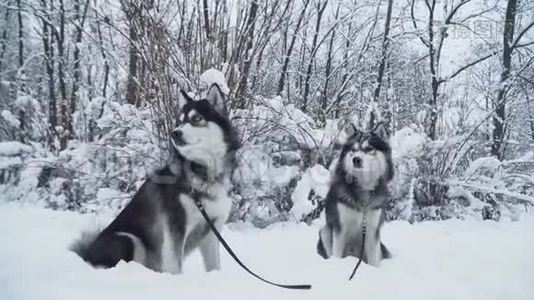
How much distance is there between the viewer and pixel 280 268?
149cm

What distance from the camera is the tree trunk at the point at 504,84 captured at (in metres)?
2.24

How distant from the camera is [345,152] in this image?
1998 millimetres

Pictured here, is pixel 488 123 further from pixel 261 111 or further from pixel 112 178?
pixel 112 178

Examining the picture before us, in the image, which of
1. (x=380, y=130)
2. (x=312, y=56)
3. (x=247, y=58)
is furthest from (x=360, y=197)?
(x=312, y=56)

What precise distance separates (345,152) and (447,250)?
722 millimetres

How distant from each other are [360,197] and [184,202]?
3.09 feet

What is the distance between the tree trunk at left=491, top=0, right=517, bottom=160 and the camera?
88.3 inches

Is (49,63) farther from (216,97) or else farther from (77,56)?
(216,97)

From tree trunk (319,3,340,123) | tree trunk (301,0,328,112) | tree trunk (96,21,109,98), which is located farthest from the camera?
tree trunk (301,0,328,112)

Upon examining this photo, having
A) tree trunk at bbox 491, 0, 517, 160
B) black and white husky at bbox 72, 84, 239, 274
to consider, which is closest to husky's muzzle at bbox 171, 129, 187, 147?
black and white husky at bbox 72, 84, 239, 274

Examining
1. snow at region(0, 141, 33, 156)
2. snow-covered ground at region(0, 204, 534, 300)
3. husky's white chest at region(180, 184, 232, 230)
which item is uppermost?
snow at region(0, 141, 33, 156)

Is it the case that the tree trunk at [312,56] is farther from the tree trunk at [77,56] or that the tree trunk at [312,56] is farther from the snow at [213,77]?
the tree trunk at [77,56]

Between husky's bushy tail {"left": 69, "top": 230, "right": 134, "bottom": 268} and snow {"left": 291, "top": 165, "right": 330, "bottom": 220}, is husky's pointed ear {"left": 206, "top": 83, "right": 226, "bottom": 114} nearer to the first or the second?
husky's bushy tail {"left": 69, "top": 230, "right": 134, "bottom": 268}

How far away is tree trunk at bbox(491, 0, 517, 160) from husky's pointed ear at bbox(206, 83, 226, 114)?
1.88 metres
